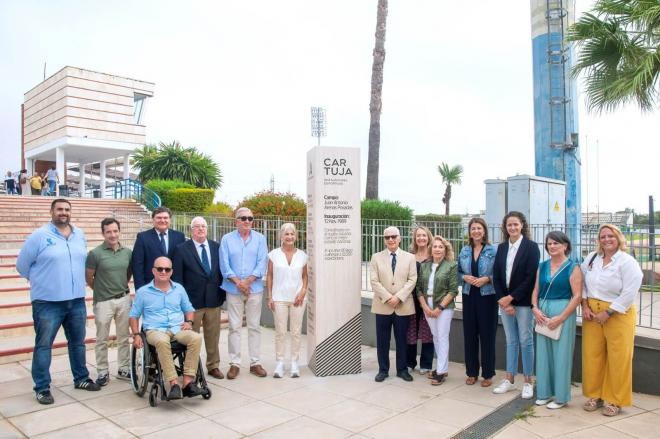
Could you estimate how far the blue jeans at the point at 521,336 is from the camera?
5.45m

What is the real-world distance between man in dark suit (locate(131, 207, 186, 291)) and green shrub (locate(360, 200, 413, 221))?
9635 millimetres

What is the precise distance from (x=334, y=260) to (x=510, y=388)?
2441 millimetres

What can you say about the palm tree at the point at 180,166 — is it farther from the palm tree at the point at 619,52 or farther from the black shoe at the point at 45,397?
the black shoe at the point at 45,397

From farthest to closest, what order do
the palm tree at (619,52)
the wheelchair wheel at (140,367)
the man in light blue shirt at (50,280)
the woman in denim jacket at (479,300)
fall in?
the palm tree at (619,52), the woman in denim jacket at (479,300), the man in light blue shirt at (50,280), the wheelchair wheel at (140,367)

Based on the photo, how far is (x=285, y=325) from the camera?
6258 millimetres

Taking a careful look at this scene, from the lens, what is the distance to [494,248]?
5785 mm

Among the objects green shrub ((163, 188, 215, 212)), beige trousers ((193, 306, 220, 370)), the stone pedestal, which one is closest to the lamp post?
the stone pedestal

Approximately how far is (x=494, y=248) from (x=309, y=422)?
2707mm

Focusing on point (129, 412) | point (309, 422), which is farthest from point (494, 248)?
point (129, 412)

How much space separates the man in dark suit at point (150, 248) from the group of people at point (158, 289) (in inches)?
0.4

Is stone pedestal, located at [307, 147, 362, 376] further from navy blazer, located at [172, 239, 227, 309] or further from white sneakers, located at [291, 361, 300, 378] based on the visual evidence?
navy blazer, located at [172, 239, 227, 309]

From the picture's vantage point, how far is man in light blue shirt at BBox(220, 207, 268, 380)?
6.14 m

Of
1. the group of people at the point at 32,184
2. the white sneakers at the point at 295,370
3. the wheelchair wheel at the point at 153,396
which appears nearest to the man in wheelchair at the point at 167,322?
the wheelchair wheel at the point at 153,396

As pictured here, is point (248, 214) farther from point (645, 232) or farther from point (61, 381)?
point (645, 232)
